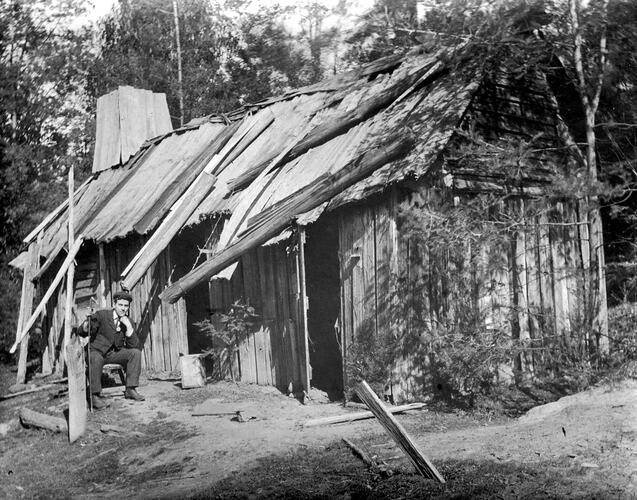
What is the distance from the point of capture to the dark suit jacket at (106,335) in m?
9.76

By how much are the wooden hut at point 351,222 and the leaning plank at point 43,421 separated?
219cm

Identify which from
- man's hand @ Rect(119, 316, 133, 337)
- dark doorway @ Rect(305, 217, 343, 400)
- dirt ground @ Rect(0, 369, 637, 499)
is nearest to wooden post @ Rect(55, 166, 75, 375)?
man's hand @ Rect(119, 316, 133, 337)

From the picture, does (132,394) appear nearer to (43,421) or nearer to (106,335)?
(106,335)

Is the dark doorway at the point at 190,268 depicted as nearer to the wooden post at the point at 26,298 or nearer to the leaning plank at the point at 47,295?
the leaning plank at the point at 47,295

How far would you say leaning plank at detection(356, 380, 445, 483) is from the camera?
5270 millimetres

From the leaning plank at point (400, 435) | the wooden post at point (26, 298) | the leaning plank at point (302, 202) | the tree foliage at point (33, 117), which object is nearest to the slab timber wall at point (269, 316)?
the leaning plank at point (302, 202)

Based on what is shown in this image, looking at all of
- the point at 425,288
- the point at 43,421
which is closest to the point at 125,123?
the point at 43,421

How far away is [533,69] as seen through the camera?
29.9 ft

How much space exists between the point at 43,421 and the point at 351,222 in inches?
196

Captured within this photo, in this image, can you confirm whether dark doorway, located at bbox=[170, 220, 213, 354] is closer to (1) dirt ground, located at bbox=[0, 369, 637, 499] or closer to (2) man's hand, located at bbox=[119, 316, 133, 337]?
(2) man's hand, located at bbox=[119, 316, 133, 337]

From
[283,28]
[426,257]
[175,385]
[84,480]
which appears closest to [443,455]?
[426,257]

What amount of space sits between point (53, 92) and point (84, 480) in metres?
Result: 23.9

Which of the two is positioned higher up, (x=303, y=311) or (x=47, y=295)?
(x=47, y=295)

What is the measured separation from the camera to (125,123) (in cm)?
1736
